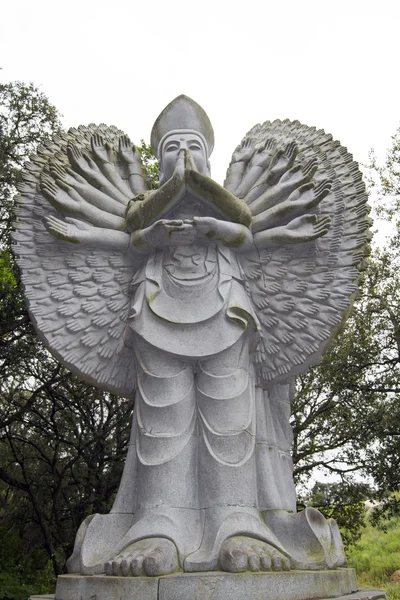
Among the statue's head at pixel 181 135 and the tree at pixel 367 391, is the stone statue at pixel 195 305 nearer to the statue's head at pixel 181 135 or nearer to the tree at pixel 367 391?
the statue's head at pixel 181 135

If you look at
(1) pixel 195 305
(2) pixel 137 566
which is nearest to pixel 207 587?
(2) pixel 137 566

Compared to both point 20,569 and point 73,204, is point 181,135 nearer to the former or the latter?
point 73,204

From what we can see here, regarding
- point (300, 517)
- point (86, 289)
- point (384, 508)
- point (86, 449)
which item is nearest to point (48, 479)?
point (86, 449)

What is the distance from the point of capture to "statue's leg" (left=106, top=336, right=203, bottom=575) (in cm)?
344

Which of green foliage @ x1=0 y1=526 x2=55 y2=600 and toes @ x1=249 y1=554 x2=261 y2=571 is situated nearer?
toes @ x1=249 y1=554 x2=261 y2=571

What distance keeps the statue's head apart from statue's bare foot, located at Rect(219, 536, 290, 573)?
2933 mm

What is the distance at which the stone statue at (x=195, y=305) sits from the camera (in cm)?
384

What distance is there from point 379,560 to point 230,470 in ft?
42.9

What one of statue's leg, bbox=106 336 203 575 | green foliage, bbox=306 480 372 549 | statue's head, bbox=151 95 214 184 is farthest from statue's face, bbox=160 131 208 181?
green foliage, bbox=306 480 372 549

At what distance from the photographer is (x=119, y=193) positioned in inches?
202

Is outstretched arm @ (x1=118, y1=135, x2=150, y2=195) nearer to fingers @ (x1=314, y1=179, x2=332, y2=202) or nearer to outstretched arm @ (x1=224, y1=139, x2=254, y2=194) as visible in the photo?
outstretched arm @ (x1=224, y1=139, x2=254, y2=194)

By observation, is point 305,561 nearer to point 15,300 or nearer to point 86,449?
point 15,300

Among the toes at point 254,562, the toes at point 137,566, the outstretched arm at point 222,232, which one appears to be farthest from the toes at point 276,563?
the outstretched arm at point 222,232

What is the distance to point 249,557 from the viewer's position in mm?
3305
